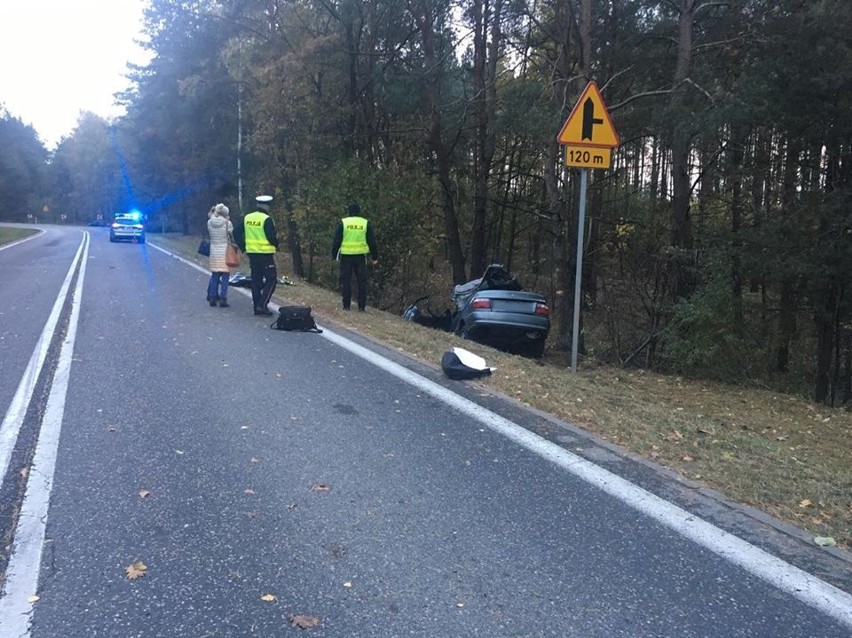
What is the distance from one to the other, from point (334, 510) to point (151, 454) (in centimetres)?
170

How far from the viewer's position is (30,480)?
14.6 ft

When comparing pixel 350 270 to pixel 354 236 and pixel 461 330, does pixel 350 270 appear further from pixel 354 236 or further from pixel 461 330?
pixel 461 330

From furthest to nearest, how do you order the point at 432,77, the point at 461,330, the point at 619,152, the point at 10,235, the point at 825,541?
the point at 10,235
the point at 619,152
the point at 432,77
the point at 461,330
the point at 825,541

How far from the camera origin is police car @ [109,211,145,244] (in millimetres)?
39656

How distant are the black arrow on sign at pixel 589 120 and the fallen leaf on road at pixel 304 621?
6408 millimetres

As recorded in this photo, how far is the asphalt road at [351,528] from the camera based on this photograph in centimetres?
301

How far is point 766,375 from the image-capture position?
50.1 ft

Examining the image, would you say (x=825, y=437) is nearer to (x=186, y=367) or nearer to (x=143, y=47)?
(x=186, y=367)

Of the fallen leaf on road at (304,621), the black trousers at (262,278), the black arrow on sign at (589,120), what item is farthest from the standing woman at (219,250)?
the fallen leaf on road at (304,621)

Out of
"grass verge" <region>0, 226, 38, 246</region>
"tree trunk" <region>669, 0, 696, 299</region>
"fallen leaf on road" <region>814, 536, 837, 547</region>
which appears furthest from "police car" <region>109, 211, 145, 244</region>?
"fallen leaf on road" <region>814, 536, 837, 547</region>

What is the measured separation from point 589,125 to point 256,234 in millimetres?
6032

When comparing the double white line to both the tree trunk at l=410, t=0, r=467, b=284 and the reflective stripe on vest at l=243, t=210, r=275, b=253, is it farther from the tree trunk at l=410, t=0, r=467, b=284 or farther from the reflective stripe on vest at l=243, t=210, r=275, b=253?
the tree trunk at l=410, t=0, r=467, b=284

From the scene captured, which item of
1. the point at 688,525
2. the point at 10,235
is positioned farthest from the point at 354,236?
the point at 10,235

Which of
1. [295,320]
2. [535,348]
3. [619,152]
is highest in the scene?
[619,152]
